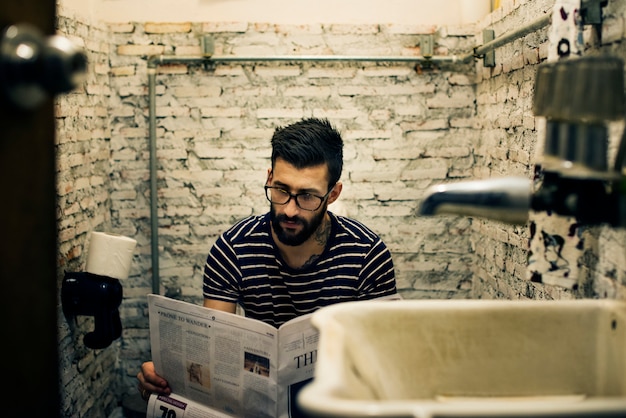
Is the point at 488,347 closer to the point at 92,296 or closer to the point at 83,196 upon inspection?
the point at 92,296

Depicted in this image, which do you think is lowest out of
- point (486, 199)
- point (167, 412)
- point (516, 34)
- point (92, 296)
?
point (167, 412)

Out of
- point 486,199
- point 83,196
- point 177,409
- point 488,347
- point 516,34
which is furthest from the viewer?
point 83,196

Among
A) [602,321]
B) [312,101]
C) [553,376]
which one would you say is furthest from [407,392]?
[312,101]

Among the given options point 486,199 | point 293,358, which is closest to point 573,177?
point 486,199

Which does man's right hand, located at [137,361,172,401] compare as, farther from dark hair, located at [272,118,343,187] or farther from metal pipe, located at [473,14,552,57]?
metal pipe, located at [473,14,552,57]

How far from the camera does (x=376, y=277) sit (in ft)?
6.75

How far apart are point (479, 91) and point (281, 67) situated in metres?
0.99

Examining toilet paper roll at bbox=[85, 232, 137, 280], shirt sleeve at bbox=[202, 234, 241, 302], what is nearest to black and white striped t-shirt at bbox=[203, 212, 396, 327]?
shirt sleeve at bbox=[202, 234, 241, 302]

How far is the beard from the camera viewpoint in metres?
1.99

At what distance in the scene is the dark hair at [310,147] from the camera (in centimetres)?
201

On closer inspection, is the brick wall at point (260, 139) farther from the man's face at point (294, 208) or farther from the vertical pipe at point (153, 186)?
the man's face at point (294, 208)

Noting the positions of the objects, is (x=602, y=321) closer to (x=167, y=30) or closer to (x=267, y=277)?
(x=267, y=277)

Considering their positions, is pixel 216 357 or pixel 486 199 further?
pixel 216 357

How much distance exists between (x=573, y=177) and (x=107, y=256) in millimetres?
1846
